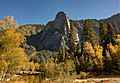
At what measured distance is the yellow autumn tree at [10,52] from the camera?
25.1 metres

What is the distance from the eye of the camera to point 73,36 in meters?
85.9

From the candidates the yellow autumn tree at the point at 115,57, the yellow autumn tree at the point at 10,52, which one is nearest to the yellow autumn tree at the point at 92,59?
the yellow autumn tree at the point at 115,57

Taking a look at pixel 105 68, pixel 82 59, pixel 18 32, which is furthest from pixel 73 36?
pixel 18 32

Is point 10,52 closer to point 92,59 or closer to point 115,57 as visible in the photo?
point 115,57

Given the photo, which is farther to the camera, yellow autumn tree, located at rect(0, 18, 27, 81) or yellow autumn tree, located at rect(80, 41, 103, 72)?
yellow autumn tree, located at rect(80, 41, 103, 72)

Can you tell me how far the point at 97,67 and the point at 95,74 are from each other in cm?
217

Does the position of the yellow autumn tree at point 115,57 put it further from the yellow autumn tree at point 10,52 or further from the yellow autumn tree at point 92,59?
the yellow autumn tree at point 10,52

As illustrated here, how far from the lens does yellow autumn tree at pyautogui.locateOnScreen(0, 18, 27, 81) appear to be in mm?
25109

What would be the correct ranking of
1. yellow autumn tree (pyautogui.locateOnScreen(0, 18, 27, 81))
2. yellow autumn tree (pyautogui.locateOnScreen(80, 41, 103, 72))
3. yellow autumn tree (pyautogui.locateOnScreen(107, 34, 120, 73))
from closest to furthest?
yellow autumn tree (pyautogui.locateOnScreen(0, 18, 27, 81)), yellow autumn tree (pyautogui.locateOnScreen(107, 34, 120, 73)), yellow autumn tree (pyautogui.locateOnScreen(80, 41, 103, 72))

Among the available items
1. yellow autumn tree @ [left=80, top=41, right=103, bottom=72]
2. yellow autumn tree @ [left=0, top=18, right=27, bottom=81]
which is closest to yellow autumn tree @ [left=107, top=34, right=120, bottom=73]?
yellow autumn tree @ [left=80, top=41, right=103, bottom=72]

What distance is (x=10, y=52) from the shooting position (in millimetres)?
25516

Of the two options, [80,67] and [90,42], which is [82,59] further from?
[90,42]

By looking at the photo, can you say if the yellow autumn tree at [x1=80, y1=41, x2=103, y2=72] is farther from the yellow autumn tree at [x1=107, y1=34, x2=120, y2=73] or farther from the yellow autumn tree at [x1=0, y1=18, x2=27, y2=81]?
the yellow autumn tree at [x1=0, y1=18, x2=27, y2=81]

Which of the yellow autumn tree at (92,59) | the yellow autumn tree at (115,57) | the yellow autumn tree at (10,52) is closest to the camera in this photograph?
the yellow autumn tree at (10,52)
